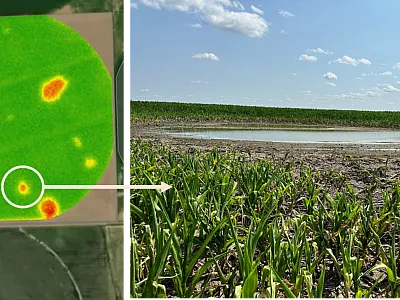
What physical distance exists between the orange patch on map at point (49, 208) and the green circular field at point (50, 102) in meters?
0.04

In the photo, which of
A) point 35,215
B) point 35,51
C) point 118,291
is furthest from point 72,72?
point 118,291

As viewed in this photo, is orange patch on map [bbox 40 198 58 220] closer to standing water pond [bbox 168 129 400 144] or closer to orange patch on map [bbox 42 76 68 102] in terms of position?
orange patch on map [bbox 42 76 68 102]

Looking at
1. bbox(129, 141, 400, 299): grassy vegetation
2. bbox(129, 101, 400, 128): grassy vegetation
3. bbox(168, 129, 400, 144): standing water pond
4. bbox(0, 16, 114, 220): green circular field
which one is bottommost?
bbox(129, 141, 400, 299): grassy vegetation

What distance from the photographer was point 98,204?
3.13 feet

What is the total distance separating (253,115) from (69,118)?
20891mm

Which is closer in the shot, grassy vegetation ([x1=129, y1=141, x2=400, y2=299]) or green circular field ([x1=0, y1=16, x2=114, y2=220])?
green circular field ([x1=0, y1=16, x2=114, y2=220])

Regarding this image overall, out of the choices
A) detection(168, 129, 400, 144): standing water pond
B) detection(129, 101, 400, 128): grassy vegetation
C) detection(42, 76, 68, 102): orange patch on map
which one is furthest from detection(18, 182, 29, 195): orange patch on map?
detection(129, 101, 400, 128): grassy vegetation

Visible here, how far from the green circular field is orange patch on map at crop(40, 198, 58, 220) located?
0.04 meters

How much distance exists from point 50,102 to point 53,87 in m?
0.03

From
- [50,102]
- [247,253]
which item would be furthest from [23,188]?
[247,253]

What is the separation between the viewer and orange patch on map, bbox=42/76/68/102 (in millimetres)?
939

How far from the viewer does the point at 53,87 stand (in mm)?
941

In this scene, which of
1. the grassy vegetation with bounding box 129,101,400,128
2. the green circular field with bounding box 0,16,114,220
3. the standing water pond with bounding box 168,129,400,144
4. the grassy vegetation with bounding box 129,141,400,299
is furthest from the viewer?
the grassy vegetation with bounding box 129,101,400,128

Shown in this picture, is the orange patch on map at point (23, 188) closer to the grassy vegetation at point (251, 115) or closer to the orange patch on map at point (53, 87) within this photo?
the orange patch on map at point (53, 87)
